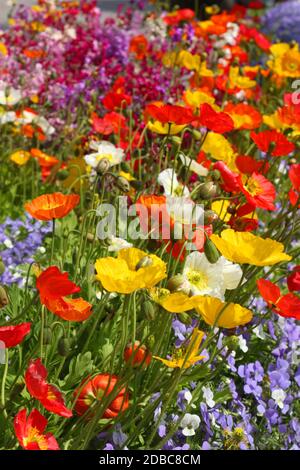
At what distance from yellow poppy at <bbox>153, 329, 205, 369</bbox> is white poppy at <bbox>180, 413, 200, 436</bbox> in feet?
0.61

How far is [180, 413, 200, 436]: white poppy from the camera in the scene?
178 centimetres

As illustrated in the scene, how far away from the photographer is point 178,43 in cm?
393

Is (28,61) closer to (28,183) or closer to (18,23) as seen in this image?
(18,23)

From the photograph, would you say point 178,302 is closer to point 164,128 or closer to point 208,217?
point 208,217

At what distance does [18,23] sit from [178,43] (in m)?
1.01

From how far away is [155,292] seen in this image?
160cm

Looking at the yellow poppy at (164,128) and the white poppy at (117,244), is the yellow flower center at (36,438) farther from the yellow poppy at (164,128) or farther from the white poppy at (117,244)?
the yellow poppy at (164,128)

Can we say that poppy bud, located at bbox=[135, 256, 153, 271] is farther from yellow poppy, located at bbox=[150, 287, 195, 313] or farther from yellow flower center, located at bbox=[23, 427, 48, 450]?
yellow flower center, located at bbox=[23, 427, 48, 450]

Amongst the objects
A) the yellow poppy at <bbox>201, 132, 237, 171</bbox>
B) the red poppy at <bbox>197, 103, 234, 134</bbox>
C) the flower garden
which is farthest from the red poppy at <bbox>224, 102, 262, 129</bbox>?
the red poppy at <bbox>197, 103, 234, 134</bbox>

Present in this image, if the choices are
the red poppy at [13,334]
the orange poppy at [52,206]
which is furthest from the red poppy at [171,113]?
the red poppy at [13,334]

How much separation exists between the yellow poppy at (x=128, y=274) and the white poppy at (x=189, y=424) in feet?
1.49

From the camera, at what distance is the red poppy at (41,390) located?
1332 mm

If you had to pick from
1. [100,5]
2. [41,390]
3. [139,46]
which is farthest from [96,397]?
[100,5]

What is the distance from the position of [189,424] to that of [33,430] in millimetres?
504
